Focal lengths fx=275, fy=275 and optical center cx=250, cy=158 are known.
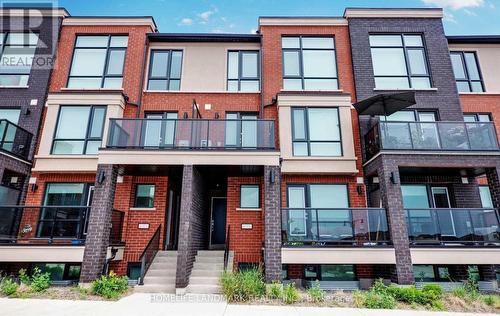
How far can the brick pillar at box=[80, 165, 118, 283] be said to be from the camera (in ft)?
26.4

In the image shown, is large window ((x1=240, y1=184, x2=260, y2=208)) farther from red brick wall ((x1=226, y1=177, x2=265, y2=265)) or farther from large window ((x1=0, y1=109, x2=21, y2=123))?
large window ((x1=0, y1=109, x2=21, y2=123))

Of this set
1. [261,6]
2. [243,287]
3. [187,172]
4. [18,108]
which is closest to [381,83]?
[261,6]

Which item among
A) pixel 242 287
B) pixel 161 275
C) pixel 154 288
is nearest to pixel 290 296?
pixel 242 287

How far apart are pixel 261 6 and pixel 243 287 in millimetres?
14168

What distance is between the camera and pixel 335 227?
8711 mm

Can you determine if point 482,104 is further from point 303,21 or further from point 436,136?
point 303,21

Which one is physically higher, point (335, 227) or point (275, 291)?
point (335, 227)

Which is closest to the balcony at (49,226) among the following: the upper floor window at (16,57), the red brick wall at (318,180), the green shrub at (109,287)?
the green shrub at (109,287)

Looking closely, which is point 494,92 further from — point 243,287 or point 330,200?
point 243,287

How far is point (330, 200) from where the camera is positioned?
10.7 m

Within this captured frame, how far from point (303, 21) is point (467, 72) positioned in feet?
26.4

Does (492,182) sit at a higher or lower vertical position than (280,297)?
higher

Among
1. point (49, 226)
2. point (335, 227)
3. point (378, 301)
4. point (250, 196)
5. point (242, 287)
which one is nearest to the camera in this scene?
point (378, 301)

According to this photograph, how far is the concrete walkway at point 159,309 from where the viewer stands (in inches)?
239
